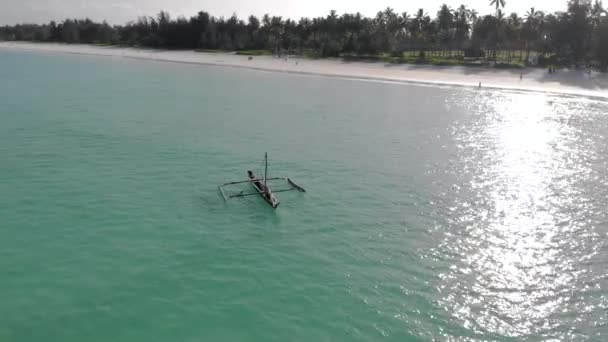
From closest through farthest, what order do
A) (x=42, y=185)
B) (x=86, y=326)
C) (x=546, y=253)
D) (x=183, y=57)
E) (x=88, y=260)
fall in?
(x=86, y=326) < (x=88, y=260) < (x=546, y=253) < (x=42, y=185) < (x=183, y=57)

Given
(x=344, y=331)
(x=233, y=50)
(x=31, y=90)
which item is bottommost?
(x=344, y=331)

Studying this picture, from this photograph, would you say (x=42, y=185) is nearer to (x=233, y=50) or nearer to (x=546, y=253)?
(x=546, y=253)

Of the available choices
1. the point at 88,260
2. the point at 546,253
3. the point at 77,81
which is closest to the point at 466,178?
the point at 546,253

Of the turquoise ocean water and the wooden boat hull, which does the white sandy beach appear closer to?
the turquoise ocean water

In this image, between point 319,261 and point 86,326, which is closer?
point 86,326

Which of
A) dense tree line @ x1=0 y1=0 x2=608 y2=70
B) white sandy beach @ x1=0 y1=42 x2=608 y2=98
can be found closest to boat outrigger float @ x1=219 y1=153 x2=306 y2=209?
white sandy beach @ x1=0 y1=42 x2=608 y2=98

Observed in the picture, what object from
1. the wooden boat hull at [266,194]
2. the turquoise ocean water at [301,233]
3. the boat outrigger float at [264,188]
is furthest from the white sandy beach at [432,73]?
the wooden boat hull at [266,194]
